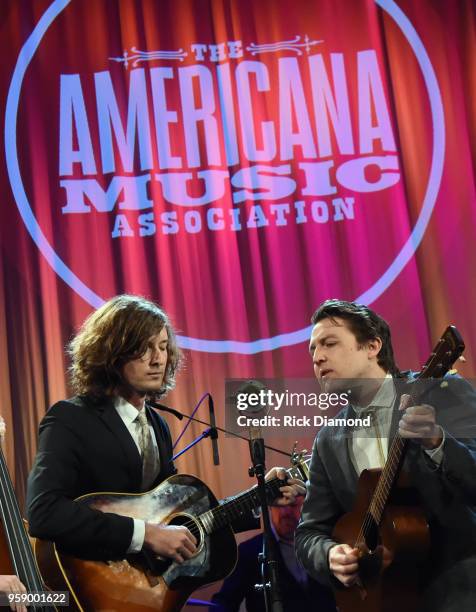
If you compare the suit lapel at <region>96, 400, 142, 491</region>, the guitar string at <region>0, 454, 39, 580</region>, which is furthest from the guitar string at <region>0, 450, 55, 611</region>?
the suit lapel at <region>96, 400, 142, 491</region>

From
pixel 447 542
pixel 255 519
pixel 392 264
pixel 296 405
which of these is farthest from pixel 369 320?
pixel 392 264

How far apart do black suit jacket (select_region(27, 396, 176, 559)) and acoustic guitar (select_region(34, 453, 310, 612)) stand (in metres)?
0.06

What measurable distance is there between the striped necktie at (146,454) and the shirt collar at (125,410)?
40 millimetres

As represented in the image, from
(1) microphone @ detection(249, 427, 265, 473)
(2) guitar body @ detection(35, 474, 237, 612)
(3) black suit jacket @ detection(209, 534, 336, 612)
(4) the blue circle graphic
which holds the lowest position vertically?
(3) black suit jacket @ detection(209, 534, 336, 612)

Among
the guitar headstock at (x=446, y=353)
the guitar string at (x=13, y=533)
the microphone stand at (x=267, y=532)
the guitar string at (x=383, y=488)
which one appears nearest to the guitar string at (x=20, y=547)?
the guitar string at (x=13, y=533)

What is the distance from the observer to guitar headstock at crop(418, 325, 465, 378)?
2352 millimetres

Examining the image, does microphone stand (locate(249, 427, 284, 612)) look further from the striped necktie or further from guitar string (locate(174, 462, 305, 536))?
the striped necktie

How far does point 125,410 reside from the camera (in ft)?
10.8

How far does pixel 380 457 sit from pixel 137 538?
3.08 ft

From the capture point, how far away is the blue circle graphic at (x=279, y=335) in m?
4.70

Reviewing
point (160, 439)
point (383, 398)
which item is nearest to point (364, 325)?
point (383, 398)

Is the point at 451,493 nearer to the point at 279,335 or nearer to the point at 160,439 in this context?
the point at 160,439

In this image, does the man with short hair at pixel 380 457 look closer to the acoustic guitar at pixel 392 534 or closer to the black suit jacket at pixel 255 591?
the acoustic guitar at pixel 392 534

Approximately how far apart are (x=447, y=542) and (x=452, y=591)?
0.48 ft
